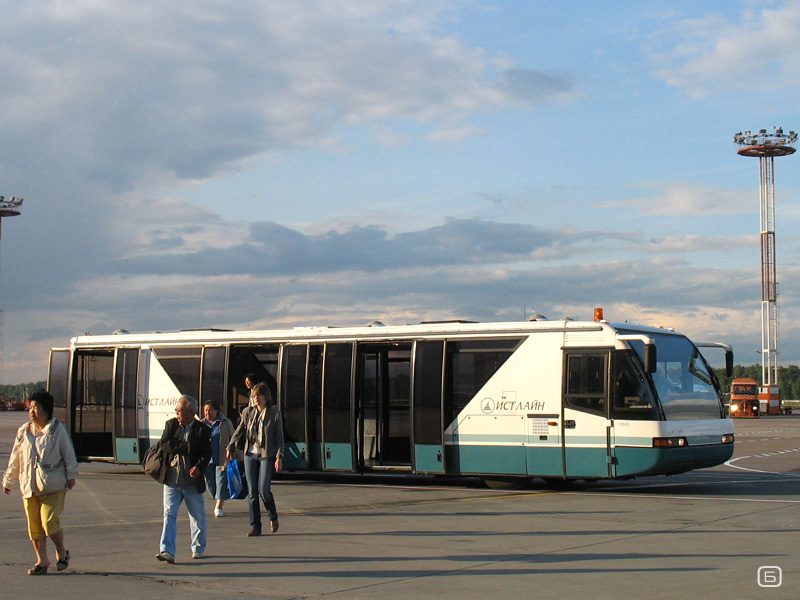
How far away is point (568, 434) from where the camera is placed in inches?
708

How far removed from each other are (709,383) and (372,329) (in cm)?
656

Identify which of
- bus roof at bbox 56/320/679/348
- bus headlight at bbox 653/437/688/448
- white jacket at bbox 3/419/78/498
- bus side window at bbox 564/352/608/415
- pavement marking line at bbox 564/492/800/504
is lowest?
pavement marking line at bbox 564/492/800/504

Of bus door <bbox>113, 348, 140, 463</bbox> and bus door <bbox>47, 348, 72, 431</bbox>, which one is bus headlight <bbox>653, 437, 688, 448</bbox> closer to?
bus door <bbox>113, 348, 140, 463</bbox>

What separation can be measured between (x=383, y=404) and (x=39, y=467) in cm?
1097

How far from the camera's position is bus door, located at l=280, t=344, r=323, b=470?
2061 centimetres

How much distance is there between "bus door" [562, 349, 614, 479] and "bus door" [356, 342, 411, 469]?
11.0 feet

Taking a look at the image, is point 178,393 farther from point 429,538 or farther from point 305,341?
point 429,538

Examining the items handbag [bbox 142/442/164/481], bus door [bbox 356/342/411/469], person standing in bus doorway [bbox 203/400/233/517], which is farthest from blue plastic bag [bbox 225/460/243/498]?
bus door [bbox 356/342/411/469]

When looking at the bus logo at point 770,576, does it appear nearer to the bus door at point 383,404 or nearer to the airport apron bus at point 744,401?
the bus door at point 383,404

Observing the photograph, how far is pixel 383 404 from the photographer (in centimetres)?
2052

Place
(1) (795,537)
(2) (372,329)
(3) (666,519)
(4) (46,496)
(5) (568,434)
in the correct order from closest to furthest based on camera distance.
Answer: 1. (4) (46,496)
2. (1) (795,537)
3. (3) (666,519)
4. (5) (568,434)
5. (2) (372,329)

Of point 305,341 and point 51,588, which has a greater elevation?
point 305,341

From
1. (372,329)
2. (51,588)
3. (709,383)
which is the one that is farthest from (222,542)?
(709,383)

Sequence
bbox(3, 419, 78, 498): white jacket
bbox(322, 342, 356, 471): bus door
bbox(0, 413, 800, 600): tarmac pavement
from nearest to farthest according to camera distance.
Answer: bbox(0, 413, 800, 600): tarmac pavement → bbox(3, 419, 78, 498): white jacket → bbox(322, 342, 356, 471): bus door
